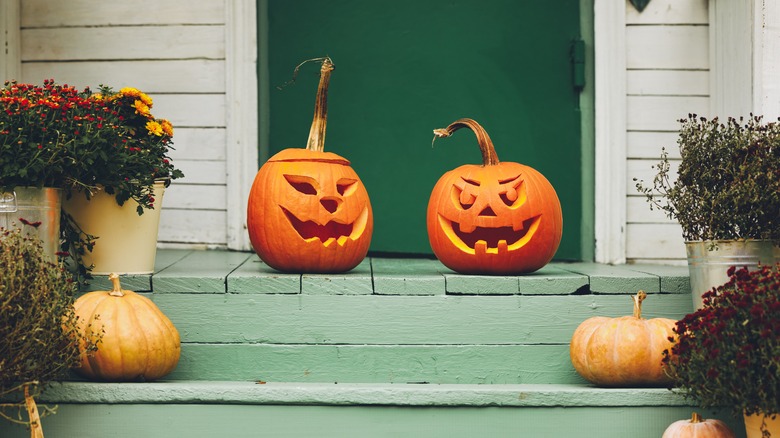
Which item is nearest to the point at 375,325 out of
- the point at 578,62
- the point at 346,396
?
the point at 346,396

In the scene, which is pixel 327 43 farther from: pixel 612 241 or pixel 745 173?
pixel 745 173

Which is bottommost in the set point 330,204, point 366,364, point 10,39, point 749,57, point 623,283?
point 366,364

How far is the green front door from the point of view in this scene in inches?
160

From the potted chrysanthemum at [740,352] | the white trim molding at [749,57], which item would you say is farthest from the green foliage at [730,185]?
the white trim molding at [749,57]

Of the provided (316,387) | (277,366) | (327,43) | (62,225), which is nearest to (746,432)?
(316,387)

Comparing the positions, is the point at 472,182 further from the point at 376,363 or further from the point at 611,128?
the point at 611,128

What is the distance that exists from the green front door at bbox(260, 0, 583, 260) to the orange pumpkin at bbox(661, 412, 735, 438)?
1671 mm

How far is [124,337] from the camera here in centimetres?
257

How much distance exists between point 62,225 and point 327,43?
5.46 feet

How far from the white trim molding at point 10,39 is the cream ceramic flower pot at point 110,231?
1.37m

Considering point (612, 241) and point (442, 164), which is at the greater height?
point (442, 164)

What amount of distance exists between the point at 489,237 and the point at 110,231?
1.31 metres

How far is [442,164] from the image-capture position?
4105 mm

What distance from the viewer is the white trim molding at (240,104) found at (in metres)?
3.98
